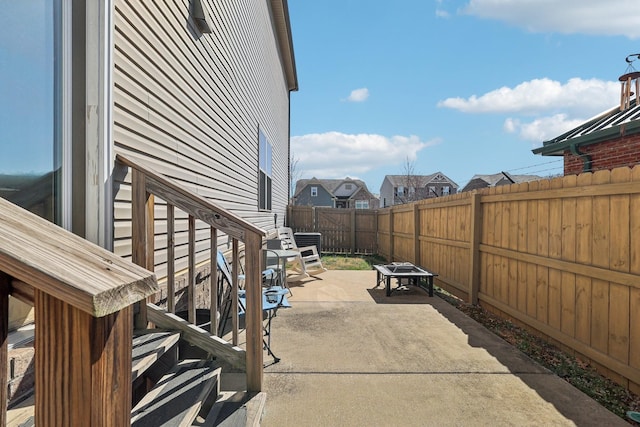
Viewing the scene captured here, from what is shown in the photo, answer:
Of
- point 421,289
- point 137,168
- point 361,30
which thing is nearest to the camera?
point 137,168

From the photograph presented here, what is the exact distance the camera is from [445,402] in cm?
272

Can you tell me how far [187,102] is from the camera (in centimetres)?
357

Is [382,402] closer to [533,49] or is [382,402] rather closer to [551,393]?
[551,393]

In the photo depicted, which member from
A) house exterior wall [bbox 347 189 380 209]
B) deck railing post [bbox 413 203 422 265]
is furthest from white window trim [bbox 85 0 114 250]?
house exterior wall [bbox 347 189 380 209]

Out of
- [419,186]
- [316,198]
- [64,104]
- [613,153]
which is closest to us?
[64,104]

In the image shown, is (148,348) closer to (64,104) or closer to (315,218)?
(64,104)

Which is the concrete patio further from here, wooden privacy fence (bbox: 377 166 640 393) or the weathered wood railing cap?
the weathered wood railing cap

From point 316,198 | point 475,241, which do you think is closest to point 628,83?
point 475,241

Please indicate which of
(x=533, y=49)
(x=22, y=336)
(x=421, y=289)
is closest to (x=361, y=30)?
(x=533, y=49)

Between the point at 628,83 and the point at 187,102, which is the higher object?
the point at 628,83

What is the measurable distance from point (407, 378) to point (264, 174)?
20.2 feet

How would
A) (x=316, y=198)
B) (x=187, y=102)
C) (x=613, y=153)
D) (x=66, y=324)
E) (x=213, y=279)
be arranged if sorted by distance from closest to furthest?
(x=66, y=324)
(x=213, y=279)
(x=187, y=102)
(x=613, y=153)
(x=316, y=198)

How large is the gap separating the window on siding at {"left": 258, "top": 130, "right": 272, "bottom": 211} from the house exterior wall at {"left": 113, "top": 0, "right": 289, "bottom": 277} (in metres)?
0.57

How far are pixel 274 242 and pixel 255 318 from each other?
5.49 meters
